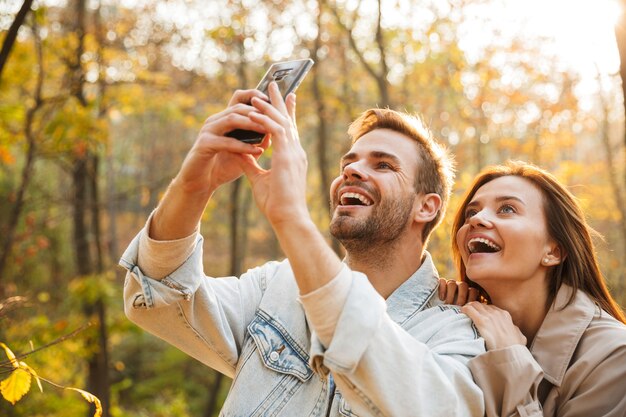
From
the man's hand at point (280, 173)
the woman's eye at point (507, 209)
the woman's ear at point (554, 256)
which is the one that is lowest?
the woman's ear at point (554, 256)

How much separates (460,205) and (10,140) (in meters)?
5.01

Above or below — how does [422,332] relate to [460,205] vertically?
below

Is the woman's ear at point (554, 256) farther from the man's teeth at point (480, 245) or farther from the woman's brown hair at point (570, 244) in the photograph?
the man's teeth at point (480, 245)

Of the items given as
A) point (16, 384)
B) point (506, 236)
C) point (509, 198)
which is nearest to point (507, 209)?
point (509, 198)

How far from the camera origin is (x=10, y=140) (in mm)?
6414

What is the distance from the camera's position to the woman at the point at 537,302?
2273 millimetres

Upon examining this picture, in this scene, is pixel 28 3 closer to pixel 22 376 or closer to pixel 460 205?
pixel 22 376

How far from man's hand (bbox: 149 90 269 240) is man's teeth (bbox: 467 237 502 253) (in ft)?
3.51

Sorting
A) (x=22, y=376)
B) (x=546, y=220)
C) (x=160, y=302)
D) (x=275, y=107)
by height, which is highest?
(x=275, y=107)

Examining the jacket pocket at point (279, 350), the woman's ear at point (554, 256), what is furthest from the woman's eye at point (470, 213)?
the jacket pocket at point (279, 350)

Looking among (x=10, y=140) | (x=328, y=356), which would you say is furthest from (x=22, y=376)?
(x=10, y=140)

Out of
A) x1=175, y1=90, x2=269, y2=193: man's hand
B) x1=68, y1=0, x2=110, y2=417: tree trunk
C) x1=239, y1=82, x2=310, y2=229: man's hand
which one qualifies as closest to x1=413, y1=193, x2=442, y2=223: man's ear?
x1=175, y1=90, x2=269, y2=193: man's hand

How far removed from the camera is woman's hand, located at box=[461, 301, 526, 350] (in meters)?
2.40

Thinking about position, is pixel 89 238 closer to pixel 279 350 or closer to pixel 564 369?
pixel 279 350
